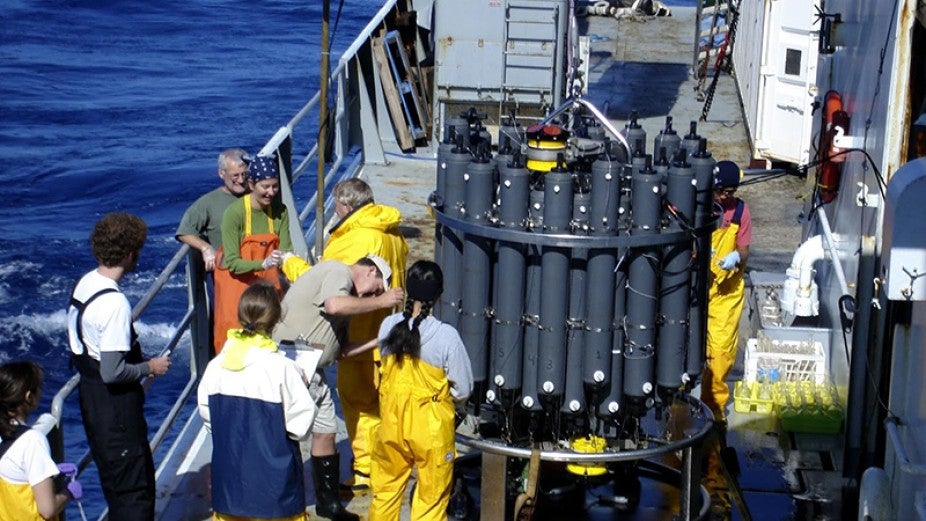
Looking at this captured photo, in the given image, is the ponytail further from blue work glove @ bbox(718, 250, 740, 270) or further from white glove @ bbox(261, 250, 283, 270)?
blue work glove @ bbox(718, 250, 740, 270)

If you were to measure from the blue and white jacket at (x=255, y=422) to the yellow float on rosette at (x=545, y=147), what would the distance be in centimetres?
165

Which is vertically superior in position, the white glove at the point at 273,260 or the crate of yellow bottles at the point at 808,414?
the white glove at the point at 273,260

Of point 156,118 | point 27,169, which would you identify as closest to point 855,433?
point 27,169

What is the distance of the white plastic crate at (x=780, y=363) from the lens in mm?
9117

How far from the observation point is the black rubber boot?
22.7 ft

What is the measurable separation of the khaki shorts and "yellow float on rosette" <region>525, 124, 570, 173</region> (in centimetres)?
142

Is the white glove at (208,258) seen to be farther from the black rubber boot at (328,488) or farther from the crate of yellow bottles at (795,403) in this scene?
the crate of yellow bottles at (795,403)

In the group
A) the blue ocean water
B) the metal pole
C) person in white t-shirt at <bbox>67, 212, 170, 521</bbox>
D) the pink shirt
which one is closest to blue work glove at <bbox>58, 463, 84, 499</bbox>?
person in white t-shirt at <bbox>67, 212, 170, 521</bbox>

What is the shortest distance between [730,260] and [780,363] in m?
1.36

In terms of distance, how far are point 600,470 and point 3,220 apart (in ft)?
60.4

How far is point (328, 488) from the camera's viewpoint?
698 cm

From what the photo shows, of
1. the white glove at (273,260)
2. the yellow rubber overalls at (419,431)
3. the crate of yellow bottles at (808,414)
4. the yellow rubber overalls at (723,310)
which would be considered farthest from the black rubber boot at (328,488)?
the crate of yellow bottles at (808,414)

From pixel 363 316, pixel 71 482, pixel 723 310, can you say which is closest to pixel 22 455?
pixel 71 482

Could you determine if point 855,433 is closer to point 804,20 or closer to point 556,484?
point 556,484
